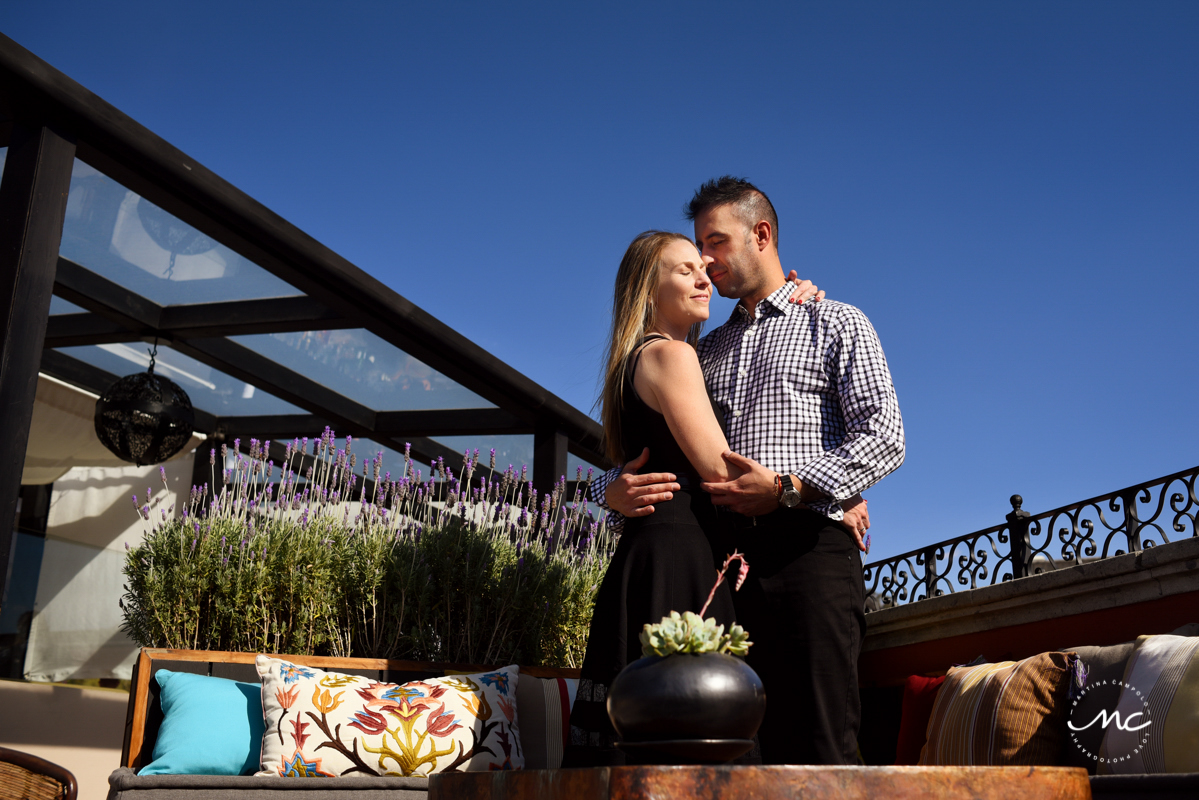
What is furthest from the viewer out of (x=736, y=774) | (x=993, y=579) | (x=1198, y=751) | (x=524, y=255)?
(x=524, y=255)

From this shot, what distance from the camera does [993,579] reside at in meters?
4.66

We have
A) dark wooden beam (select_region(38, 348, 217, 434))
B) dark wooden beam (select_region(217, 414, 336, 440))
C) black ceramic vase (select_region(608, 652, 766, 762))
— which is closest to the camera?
black ceramic vase (select_region(608, 652, 766, 762))

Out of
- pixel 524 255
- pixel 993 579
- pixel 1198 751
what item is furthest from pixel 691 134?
pixel 1198 751

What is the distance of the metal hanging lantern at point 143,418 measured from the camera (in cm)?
505

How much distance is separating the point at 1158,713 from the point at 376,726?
2184 mm

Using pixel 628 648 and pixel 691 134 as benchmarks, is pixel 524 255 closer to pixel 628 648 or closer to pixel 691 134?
pixel 691 134

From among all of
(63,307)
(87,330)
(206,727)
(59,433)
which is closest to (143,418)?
(87,330)

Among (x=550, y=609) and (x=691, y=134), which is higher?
(x=691, y=134)

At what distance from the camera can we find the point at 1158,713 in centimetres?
229

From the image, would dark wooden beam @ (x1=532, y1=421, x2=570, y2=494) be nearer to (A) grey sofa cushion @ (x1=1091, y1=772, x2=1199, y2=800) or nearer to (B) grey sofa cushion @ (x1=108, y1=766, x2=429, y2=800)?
(B) grey sofa cushion @ (x1=108, y1=766, x2=429, y2=800)

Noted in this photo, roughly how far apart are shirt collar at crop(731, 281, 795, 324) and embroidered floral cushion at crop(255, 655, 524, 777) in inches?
57.8

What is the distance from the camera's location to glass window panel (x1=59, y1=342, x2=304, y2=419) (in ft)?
19.2

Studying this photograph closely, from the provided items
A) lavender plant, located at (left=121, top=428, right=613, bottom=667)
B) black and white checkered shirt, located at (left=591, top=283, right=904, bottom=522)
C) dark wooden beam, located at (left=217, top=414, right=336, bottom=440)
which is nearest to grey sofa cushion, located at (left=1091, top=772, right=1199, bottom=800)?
black and white checkered shirt, located at (left=591, top=283, right=904, bottom=522)

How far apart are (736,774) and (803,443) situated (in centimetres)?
147
